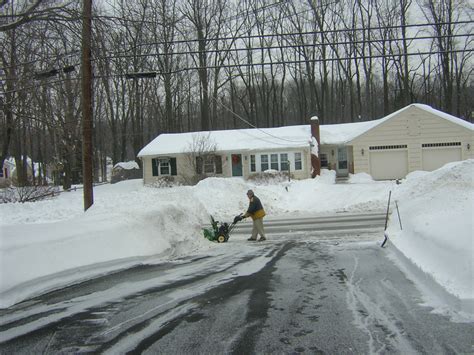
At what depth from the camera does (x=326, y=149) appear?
42.6 meters

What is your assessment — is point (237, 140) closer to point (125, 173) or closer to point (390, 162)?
point (390, 162)

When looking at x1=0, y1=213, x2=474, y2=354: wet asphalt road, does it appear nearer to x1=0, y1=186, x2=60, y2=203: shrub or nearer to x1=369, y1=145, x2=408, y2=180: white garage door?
x1=0, y1=186, x2=60, y2=203: shrub

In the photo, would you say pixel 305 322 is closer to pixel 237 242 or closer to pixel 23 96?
pixel 237 242

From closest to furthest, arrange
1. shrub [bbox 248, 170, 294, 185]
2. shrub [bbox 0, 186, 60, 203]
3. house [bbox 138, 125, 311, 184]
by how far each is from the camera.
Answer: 1. shrub [bbox 0, 186, 60, 203]
2. shrub [bbox 248, 170, 294, 185]
3. house [bbox 138, 125, 311, 184]

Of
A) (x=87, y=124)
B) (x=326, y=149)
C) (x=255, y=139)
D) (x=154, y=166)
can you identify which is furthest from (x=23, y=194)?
(x=326, y=149)

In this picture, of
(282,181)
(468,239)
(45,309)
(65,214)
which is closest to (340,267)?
(468,239)

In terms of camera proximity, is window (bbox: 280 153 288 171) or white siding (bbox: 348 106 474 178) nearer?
white siding (bbox: 348 106 474 178)

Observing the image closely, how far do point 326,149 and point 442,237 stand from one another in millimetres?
34905

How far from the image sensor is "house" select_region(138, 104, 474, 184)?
121ft

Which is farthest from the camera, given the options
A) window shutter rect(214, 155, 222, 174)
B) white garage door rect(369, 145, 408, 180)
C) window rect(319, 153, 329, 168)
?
window rect(319, 153, 329, 168)

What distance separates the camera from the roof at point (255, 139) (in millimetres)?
39812

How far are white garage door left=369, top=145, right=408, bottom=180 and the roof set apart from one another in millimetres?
2122

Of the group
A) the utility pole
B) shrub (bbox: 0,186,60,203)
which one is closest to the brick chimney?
shrub (bbox: 0,186,60,203)

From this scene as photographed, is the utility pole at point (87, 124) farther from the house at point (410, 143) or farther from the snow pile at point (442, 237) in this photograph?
Result: the house at point (410, 143)
